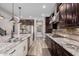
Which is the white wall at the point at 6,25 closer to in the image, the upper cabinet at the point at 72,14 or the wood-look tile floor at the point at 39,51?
the wood-look tile floor at the point at 39,51

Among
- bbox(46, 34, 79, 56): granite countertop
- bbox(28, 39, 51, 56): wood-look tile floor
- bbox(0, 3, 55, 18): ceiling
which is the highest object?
bbox(0, 3, 55, 18): ceiling

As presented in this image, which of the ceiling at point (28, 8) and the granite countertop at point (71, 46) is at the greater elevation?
the ceiling at point (28, 8)

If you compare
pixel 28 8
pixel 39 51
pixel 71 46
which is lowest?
pixel 39 51

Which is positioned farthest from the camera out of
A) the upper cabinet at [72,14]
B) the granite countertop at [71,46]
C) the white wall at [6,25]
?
the white wall at [6,25]

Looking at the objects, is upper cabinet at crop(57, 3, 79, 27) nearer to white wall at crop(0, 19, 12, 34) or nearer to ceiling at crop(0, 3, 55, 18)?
ceiling at crop(0, 3, 55, 18)

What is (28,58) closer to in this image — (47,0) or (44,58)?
(44,58)

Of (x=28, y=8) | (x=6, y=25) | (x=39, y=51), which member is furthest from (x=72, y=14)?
(x=6, y=25)

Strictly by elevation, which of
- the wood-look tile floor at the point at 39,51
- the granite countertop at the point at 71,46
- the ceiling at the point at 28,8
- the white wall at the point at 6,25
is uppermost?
the ceiling at the point at 28,8

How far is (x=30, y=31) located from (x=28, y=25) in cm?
63

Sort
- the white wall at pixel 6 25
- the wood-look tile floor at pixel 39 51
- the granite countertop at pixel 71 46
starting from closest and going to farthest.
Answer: the granite countertop at pixel 71 46 < the wood-look tile floor at pixel 39 51 < the white wall at pixel 6 25

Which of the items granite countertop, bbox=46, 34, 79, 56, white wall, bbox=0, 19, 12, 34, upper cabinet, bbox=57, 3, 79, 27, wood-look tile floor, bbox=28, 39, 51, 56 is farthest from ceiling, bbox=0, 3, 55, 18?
granite countertop, bbox=46, 34, 79, 56

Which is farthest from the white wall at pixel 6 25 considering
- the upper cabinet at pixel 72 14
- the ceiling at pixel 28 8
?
the upper cabinet at pixel 72 14

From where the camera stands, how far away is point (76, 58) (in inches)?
62.3

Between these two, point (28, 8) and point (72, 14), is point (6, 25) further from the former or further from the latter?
point (72, 14)
